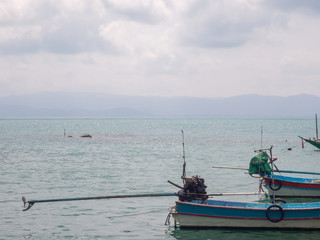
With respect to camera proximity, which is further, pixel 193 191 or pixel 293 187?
pixel 293 187

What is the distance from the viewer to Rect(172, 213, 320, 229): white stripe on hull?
22.0 meters

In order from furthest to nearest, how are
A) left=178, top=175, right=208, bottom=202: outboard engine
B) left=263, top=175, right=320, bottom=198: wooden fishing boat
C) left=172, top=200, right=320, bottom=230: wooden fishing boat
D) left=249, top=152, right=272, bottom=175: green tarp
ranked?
1. left=263, top=175, right=320, bottom=198: wooden fishing boat
2. left=249, top=152, right=272, bottom=175: green tarp
3. left=178, top=175, right=208, bottom=202: outboard engine
4. left=172, top=200, right=320, bottom=230: wooden fishing boat

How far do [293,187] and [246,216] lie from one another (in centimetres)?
938

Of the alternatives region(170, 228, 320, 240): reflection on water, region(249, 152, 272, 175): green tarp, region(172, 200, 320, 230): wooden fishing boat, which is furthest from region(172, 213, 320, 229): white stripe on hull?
region(249, 152, 272, 175): green tarp

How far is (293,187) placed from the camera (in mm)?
30172

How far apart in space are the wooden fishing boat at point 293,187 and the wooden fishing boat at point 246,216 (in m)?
7.47

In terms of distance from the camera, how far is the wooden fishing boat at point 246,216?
71.6 ft

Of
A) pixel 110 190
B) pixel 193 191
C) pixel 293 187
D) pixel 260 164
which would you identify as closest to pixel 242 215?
pixel 193 191

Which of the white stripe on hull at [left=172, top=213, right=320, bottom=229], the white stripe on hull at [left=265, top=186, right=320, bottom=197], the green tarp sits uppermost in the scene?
the green tarp

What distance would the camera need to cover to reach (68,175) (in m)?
43.2

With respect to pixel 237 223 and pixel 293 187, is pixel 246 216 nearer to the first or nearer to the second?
pixel 237 223

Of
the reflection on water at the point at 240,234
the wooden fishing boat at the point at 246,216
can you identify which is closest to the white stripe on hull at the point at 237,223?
the wooden fishing boat at the point at 246,216

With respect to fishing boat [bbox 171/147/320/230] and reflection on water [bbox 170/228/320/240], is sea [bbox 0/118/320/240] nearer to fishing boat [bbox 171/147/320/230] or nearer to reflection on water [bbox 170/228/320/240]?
reflection on water [bbox 170/228/320/240]

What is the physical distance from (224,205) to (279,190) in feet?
27.9
